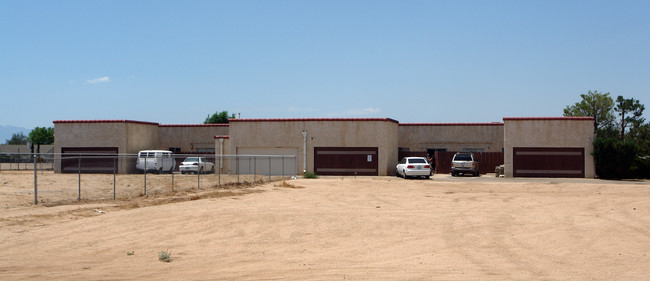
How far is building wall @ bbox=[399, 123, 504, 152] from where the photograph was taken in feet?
165

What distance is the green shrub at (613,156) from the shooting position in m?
39.8

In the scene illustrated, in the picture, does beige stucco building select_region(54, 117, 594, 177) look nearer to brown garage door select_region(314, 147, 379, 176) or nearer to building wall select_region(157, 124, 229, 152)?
brown garage door select_region(314, 147, 379, 176)

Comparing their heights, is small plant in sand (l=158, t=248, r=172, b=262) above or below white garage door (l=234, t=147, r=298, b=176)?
below

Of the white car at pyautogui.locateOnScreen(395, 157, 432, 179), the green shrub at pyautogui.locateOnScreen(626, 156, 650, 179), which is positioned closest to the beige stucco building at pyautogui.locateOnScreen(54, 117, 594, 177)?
the green shrub at pyautogui.locateOnScreen(626, 156, 650, 179)

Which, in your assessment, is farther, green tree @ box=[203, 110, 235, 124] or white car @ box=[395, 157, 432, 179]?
green tree @ box=[203, 110, 235, 124]

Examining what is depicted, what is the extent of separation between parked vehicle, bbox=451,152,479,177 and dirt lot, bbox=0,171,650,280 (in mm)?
20084

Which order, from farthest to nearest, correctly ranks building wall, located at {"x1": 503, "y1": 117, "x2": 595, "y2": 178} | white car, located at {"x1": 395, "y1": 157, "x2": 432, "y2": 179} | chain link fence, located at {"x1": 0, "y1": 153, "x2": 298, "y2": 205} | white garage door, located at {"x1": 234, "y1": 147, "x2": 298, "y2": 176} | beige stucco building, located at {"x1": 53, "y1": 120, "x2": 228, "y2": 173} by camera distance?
1. beige stucco building, located at {"x1": 53, "y1": 120, "x2": 228, "y2": 173}
2. white garage door, located at {"x1": 234, "y1": 147, "x2": 298, "y2": 176}
3. building wall, located at {"x1": 503, "y1": 117, "x2": 595, "y2": 178}
4. white car, located at {"x1": 395, "y1": 157, "x2": 432, "y2": 179}
5. chain link fence, located at {"x1": 0, "y1": 153, "x2": 298, "y2": 205}

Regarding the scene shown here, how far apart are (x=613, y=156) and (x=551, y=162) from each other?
388cm

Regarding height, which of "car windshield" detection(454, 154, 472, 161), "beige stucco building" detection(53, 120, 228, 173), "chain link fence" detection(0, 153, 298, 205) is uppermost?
"beige stucco building" detection(53, 120, 228, 173)

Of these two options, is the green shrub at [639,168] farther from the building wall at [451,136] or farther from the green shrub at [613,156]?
the building wall at [451,136]

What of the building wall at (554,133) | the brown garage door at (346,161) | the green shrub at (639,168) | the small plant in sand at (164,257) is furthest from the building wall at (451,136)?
the small plant in sand at (164,257)

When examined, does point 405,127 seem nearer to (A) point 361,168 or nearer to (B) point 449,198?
(A) point 361,168

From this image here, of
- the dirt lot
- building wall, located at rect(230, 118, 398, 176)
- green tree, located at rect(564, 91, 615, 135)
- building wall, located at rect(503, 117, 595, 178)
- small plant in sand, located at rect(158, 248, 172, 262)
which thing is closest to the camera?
the dirt lot

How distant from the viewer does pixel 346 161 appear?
4303cm
